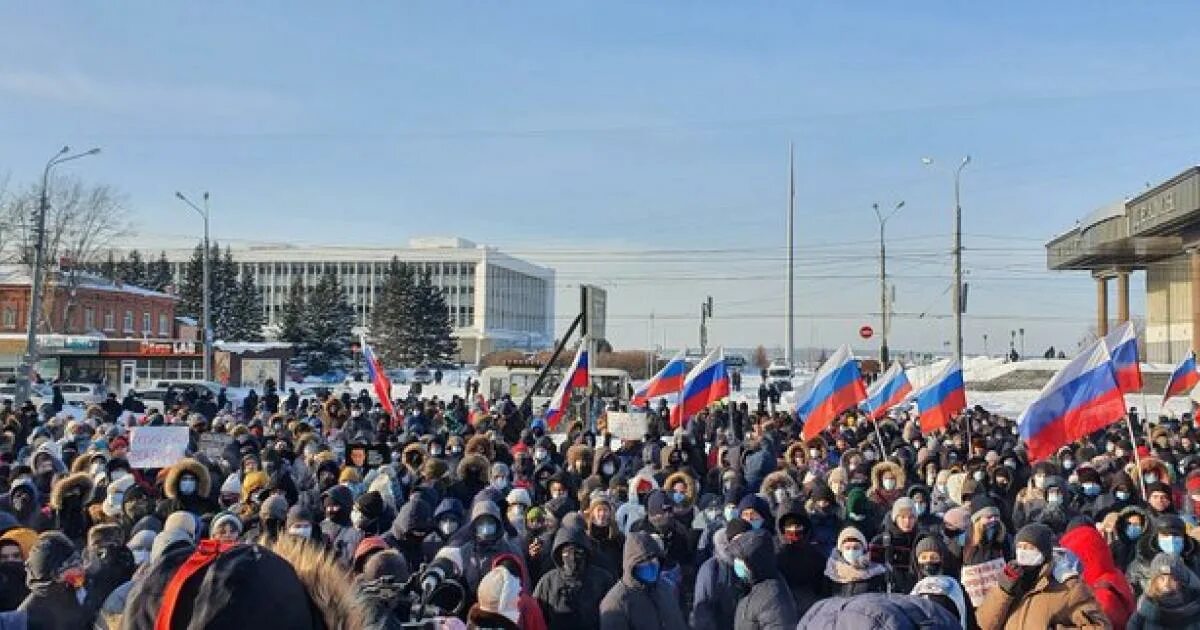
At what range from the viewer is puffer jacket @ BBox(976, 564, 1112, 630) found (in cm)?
472

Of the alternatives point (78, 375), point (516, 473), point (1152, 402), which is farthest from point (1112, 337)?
point (78, 375)

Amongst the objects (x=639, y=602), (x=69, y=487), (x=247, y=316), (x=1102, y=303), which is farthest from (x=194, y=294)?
(x=639, y=602)

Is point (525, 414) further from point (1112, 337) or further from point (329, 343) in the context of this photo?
point (329, 343)

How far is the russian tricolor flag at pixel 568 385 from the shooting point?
59.3ft

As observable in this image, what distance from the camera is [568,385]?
748 inches

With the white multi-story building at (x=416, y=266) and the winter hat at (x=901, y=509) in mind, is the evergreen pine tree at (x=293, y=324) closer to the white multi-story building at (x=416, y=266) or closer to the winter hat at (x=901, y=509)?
the white multi-story building at (x=416, y=266)

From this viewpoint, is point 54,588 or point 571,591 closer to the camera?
point 54,588

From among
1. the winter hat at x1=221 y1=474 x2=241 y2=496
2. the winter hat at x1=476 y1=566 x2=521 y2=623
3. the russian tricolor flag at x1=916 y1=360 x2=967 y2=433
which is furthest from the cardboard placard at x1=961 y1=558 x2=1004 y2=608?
the russian tricolor flag at x1=916 y1=360 x2=967 y2=433

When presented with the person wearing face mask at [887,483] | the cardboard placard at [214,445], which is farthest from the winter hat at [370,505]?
the cardboard placard at [214,445]

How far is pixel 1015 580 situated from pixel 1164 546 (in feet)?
7.64

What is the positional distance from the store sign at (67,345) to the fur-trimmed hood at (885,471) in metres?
38.0

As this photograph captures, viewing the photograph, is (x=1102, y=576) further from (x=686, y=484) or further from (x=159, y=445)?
(x=159, y=445)

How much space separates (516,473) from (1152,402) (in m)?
34.8

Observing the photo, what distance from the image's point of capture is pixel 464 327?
123 m
